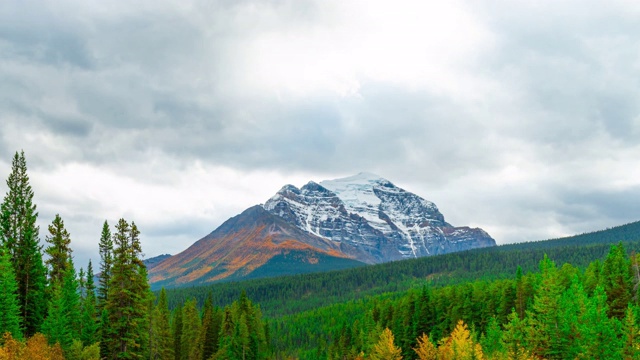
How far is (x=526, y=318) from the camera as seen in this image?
2589 inches

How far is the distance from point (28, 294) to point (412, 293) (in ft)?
231

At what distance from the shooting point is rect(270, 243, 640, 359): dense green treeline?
56750mm

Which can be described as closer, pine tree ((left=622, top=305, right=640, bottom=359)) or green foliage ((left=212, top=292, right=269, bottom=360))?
pine tree ((left=622, top=305, right=640, bottom=359))

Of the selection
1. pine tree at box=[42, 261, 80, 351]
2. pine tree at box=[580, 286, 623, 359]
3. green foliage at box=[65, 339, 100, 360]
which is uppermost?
pine tree at box=[42, 261, 80, 351]

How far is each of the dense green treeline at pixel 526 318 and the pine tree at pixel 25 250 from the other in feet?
135

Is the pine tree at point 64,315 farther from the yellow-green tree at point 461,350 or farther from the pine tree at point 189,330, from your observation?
the pine tree at point 189,330

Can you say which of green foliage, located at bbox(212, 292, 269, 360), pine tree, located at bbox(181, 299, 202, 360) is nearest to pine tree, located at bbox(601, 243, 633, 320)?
green foliage, located at bbox(212, 292, 269, 360)

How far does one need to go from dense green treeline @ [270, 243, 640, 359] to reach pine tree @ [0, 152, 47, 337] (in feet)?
135

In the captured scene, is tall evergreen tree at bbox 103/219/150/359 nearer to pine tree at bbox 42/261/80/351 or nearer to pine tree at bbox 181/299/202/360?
pine tree at bbox 42/261/80/351

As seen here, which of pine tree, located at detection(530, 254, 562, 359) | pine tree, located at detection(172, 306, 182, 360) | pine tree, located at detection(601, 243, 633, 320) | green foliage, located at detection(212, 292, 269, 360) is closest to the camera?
pine tree, located at detection(530, 254, 562, 359)

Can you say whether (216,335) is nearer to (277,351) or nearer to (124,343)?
(124,343)

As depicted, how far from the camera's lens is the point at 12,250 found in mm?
60219

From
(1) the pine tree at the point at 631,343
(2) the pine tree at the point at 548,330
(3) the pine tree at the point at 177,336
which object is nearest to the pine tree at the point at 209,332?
(3) the pine tree at the point at 177,336

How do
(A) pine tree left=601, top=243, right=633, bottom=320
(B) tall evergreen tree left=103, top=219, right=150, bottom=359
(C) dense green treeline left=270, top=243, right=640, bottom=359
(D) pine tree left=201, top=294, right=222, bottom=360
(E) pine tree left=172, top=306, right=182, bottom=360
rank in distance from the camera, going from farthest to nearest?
(D) pine tree left=201, top=294, right=222, bottom=360 < (E) pine tree left=172, top=306, right=182, bottom=360 < (A) pine tree left=601, top=243, right=633, bottom=320 < (C) dense green treeline left=270, top=243, right=640, bottom=359 < (B) tall evergreen tree left=103, top=219, right=150, bottom=359
